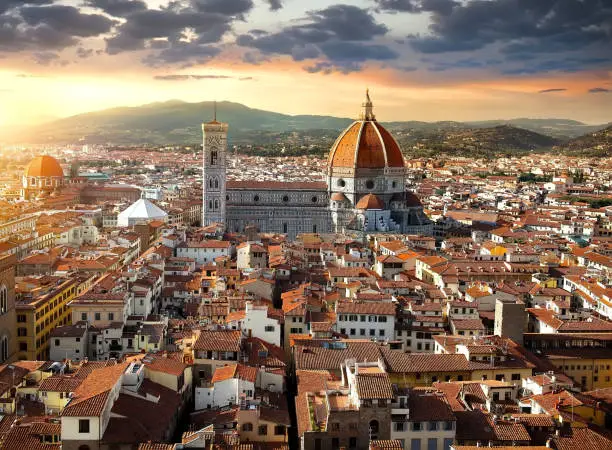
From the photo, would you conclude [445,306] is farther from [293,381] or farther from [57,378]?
[57,378]

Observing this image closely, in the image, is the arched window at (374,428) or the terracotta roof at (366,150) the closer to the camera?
the arched window at (374,428)

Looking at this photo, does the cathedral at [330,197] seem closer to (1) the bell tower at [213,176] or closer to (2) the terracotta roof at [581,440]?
(1) the bell tower at [213,176]

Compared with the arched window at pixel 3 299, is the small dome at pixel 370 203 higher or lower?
lower

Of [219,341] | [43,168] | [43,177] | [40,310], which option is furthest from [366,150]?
[219,341]

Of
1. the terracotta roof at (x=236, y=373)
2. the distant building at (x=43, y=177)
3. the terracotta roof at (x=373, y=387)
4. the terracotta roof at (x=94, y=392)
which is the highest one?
the terracotta roof at (x=373, y=387)

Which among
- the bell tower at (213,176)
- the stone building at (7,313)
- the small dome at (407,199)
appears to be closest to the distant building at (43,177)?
the bell tower at (213,176)

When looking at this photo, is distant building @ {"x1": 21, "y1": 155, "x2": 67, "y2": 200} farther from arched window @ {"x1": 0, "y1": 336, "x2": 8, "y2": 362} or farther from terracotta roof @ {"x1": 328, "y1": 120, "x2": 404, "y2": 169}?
arched window @ {"x1": 0, "y1": 336, "x2": 8, "y2": 362}

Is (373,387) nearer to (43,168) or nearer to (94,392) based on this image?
(94,392)

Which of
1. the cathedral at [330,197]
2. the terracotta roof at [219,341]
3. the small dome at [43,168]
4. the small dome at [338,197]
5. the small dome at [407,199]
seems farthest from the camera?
the small dome at [43,168]
